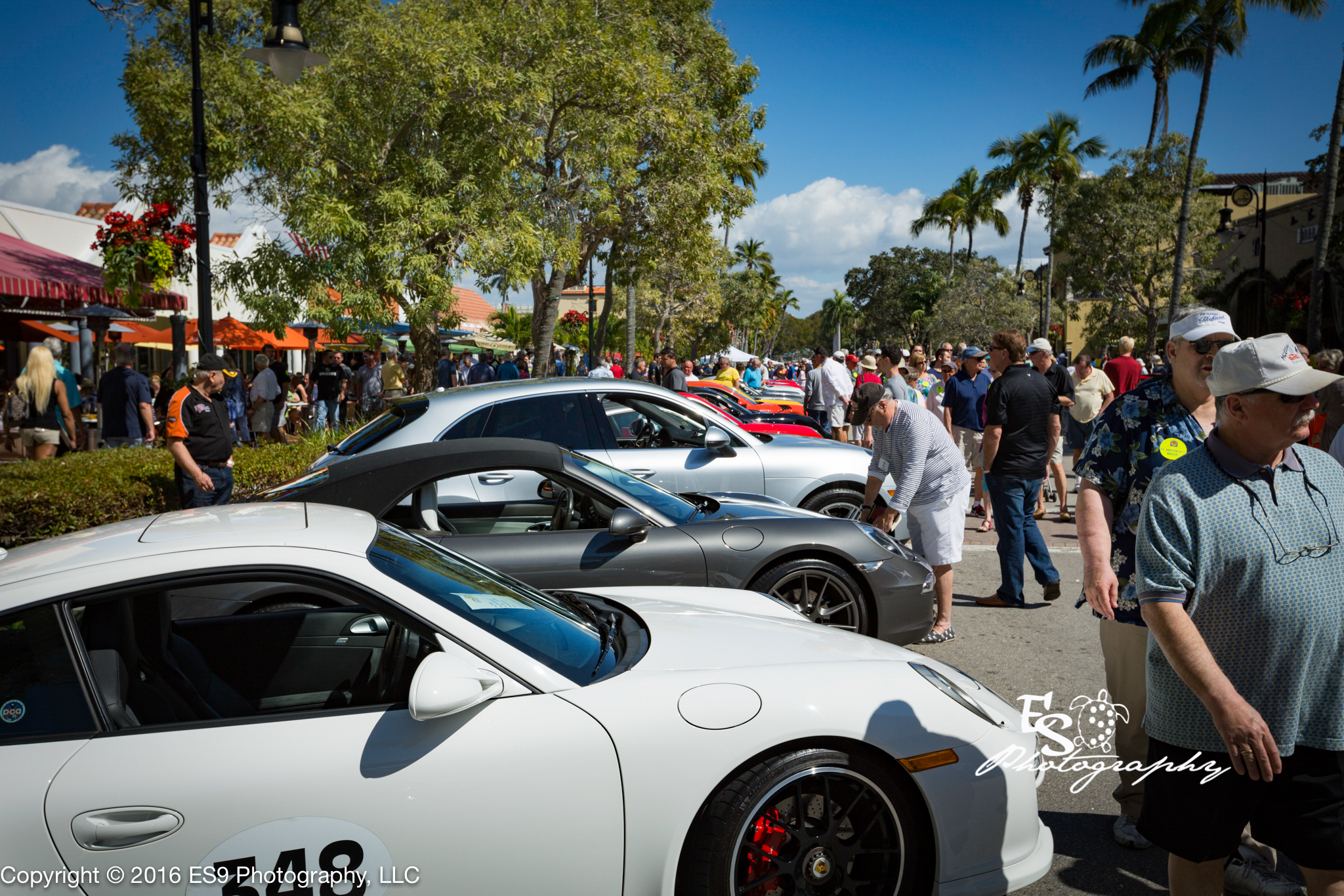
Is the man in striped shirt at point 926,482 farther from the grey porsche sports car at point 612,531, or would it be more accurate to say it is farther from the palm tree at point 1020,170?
the palm tree at point 1020,170

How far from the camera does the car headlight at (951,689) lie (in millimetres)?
2801

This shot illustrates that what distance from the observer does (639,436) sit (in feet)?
23.4

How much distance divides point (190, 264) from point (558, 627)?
11.3 metres

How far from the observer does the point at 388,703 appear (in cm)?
237

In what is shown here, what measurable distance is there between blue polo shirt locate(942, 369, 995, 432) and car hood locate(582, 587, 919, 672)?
7.02m

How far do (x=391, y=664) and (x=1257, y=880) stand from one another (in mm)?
2969

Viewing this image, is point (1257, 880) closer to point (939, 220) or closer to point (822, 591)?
point (822, 591)

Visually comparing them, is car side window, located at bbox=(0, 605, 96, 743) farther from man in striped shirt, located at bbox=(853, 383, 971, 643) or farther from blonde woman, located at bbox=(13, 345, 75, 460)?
blonde woman, located at bbox=(13, 345, 75, 460)

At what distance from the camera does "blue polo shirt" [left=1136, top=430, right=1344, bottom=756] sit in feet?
7.25

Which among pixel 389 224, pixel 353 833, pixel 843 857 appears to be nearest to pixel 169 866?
pixel 353 833

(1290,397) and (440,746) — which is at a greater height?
(1290,397)

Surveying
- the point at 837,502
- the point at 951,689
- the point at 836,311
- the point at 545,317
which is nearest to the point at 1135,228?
the point at 545,317

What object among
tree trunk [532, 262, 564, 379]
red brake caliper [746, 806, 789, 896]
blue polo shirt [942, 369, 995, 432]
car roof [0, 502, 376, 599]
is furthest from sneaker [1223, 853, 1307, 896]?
tree trunk [532, 262, 564, 379]

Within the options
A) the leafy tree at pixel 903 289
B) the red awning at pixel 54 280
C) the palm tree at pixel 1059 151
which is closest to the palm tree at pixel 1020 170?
the palm tree at pixel 1059 151
